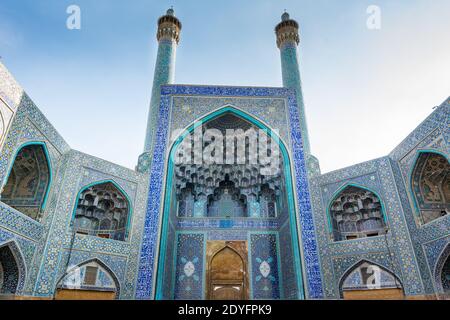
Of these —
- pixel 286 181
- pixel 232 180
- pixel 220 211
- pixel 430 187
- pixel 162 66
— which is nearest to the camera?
pixel 430 187

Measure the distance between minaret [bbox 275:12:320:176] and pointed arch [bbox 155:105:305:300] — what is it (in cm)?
177

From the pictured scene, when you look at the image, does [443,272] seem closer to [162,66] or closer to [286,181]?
[286,181]

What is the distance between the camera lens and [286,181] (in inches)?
333

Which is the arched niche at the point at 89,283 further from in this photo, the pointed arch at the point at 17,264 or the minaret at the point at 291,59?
the minaret at the point at 291,59

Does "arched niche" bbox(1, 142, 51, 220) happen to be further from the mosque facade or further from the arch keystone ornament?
the arch keystone ornament

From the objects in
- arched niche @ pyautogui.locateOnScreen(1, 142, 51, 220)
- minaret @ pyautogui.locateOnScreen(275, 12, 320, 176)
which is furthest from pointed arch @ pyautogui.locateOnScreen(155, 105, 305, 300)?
arched niche @ pyautogui.locateOnScreen(1, 142, 51, 220)

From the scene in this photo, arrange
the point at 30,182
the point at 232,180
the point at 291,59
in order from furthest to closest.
Answer: the point at 291,59 < the point at 232,180 < the point at 30,182

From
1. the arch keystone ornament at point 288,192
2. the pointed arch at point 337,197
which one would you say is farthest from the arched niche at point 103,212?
the pointed arch at point 337,197

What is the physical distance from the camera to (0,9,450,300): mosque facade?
6.25m

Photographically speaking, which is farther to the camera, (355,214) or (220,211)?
(220,211)

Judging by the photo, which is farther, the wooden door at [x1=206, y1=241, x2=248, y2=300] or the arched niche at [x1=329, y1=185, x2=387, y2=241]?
the wooden door at [x1=206, y1=241, x2=248, y2=300]

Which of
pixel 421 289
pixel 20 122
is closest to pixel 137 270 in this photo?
pixel 20 122

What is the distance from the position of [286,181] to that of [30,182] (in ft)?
20.6

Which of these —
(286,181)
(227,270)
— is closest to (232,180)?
(286,181)
